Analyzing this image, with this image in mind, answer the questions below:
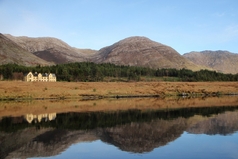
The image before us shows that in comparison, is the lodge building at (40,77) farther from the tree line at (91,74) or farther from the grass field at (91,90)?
the grass field at (91,90)

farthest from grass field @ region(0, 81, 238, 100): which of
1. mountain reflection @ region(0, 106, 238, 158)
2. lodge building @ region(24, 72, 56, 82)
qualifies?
lodge building @ region(24, 72, 56, 82)

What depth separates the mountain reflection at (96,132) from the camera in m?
21.1

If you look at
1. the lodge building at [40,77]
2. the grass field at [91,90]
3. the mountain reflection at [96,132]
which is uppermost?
the lodge building at [40,77]

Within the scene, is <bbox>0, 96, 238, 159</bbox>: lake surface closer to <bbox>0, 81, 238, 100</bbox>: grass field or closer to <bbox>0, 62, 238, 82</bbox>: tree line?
<bbox>0, 81, 238, 100</bbox>: grass field

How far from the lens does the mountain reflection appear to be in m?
21.1

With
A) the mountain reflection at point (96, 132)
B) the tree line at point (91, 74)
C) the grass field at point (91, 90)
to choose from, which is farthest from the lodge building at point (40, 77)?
the mountain reflection at point (96, 132)

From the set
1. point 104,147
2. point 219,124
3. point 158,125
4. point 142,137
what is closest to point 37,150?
point 104,147

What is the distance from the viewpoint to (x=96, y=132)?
1088 inches

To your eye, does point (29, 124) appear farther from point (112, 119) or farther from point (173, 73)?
point (173, 73)

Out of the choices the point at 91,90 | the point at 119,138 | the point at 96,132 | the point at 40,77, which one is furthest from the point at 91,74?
the point at 119,138

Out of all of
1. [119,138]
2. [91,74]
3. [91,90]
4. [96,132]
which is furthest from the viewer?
[91,74]

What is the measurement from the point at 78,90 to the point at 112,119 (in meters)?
46.3

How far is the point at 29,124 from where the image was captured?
32.2 meters

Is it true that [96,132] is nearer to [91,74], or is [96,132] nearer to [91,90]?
[91,90]
